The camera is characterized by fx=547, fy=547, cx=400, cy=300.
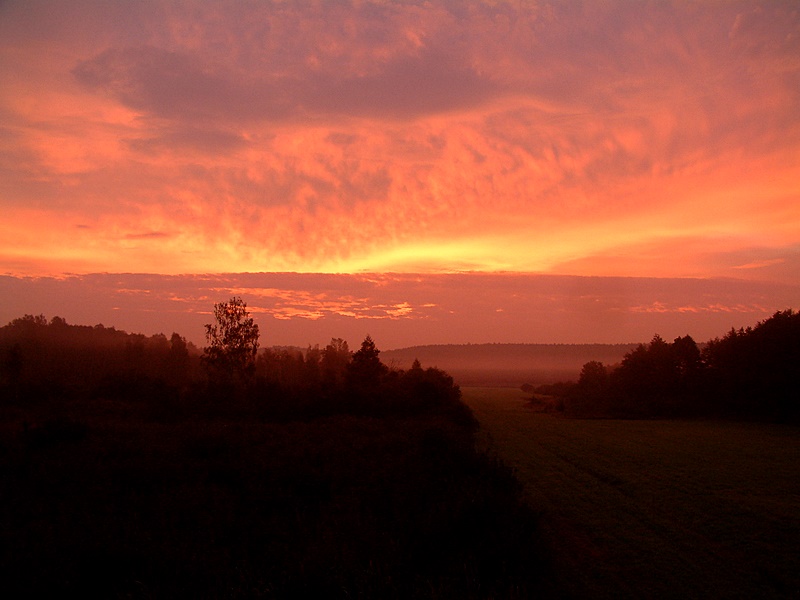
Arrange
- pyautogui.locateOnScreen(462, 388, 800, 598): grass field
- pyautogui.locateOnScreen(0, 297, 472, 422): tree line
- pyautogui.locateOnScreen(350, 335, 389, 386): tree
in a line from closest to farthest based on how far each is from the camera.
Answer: pyautogui.locateOnScreen(462, 388, 800, 598): grass field
pyautogui.locateOnScreen(0, 297, 472, 422): tree line
pyautogui.locateOnScreen(350, 335, 389, 386): tree

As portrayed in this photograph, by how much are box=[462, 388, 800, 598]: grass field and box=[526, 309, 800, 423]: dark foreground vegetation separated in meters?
21.4

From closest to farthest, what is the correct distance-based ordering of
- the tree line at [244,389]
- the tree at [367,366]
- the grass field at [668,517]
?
1. the grass field at [668,517]
2. the tree line at [244,389]
3. the tree at [367,366]

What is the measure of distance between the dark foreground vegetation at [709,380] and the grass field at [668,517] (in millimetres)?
21385

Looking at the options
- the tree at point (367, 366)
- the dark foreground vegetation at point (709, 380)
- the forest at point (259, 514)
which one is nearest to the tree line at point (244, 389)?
the tree at point (367, 366)

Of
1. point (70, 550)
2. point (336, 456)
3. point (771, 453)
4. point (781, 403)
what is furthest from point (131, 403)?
point (781, 403)

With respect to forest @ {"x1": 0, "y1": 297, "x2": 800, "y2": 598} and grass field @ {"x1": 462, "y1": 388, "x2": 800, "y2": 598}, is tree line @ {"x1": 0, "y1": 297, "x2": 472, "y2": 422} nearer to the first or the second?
forest @ {"x1": 0, "y1": 297, "x2": 800, "y2": 598}

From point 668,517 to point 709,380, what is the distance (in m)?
49.4

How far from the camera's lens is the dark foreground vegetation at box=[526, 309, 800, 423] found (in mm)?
46969

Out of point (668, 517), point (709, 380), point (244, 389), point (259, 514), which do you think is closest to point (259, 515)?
point (259, 514)

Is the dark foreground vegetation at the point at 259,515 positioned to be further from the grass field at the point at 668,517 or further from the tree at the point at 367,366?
the tree at the point at 367,366

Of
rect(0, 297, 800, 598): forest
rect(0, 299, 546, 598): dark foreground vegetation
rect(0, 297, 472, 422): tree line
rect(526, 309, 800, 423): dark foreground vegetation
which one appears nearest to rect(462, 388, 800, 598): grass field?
rect(0, 297, 800, 598): forest

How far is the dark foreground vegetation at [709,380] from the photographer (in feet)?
154

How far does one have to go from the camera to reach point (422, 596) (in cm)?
689

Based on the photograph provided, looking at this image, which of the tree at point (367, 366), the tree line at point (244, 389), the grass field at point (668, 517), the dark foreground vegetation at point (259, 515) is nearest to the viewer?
the dark foreground vegetation at point (259, 515)
